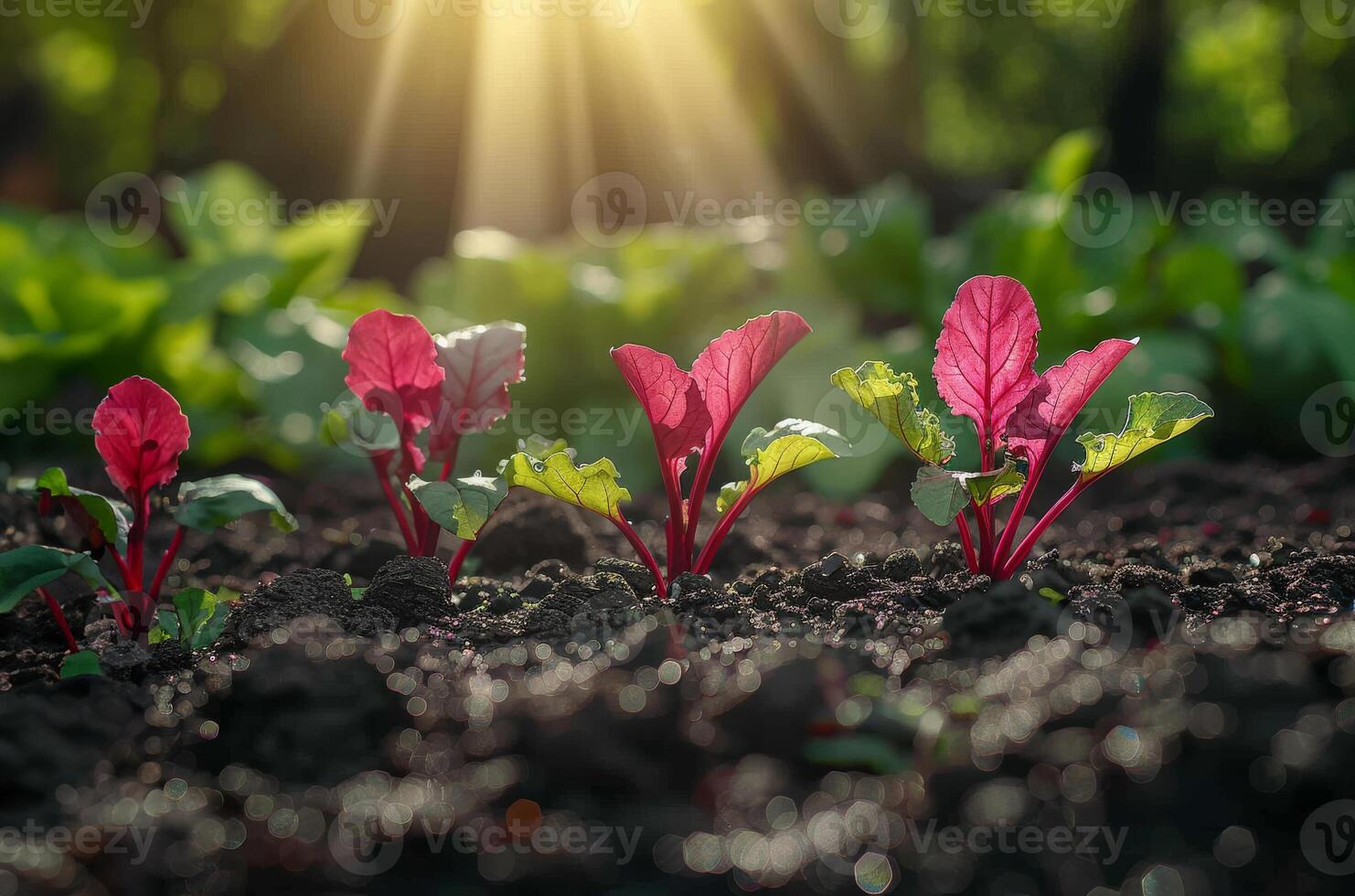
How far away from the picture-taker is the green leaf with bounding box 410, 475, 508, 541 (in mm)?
1369

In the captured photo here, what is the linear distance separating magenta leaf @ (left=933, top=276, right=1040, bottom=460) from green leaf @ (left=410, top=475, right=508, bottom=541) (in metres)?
A: 0.65

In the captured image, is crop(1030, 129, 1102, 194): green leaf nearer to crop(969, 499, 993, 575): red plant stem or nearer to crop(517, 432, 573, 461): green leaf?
crop(969, 499, 993, 575): red plant stem

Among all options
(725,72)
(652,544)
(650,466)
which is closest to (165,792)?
(652,544)

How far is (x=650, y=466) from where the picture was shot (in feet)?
10.0

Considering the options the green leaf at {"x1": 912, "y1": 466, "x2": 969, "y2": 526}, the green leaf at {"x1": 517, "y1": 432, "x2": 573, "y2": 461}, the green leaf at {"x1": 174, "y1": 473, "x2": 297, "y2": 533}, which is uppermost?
the green leaf at {"x1": 517, "y1": 432, "x2": 573, "y2": 461}

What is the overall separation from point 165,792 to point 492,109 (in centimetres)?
801

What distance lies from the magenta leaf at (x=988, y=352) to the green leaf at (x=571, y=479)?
494 mm

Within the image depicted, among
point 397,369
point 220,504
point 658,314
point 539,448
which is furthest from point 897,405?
point 658,314

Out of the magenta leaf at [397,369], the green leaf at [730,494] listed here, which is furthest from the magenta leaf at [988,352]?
the magenta leaf at [397,369]

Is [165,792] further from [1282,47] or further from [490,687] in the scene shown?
[1282,47]

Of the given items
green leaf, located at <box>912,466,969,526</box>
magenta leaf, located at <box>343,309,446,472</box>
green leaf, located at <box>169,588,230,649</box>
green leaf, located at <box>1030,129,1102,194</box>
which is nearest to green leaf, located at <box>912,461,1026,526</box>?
green leaf, located at <box>912,466,969,526</box>

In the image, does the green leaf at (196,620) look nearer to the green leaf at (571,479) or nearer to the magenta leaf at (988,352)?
the green leaf at (571,479)

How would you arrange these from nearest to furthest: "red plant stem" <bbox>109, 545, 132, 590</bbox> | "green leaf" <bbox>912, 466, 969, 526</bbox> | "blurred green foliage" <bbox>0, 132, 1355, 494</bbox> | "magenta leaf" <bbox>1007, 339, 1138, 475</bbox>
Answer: "green leaf" <bbox>912, 466, 969, 526</bbox> < "magenta leaf" <bbox>1007, 339, 1138, 475</bbox> < "red plant stem" <bbox>109, 545, 132, 590</bbox> < "blurred green foliage" <bbox>0, 132, 1355, 494</bbox>

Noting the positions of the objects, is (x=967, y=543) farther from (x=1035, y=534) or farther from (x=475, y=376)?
(x=475, y=376)
